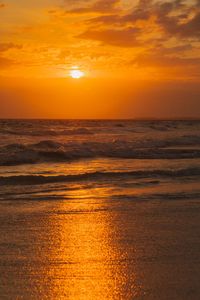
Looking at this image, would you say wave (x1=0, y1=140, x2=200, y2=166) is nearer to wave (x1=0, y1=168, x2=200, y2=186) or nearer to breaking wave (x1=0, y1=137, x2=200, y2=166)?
breaking wave (x1=0, y1=137, x2=200, y2=166)

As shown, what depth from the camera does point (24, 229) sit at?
19.5 ft

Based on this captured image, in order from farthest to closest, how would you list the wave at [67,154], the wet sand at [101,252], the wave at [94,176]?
the wave at [67,154]
the wave at [94,176]
the wet sand at [101,252]

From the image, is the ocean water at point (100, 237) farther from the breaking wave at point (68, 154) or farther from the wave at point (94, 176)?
the breaking wave at point (68, 154)

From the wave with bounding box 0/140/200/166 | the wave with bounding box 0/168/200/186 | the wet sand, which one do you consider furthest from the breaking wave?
the wet sand

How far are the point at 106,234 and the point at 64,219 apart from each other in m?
1.10

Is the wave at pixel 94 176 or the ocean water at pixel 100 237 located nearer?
the ocean water at pixel 100 237

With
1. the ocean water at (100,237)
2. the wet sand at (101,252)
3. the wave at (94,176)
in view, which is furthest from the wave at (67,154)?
the wet sand at (101,252)

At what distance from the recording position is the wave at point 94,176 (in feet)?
35.9

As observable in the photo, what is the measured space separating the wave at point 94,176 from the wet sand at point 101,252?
343cm

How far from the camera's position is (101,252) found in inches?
190

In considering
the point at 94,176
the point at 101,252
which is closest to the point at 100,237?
the point at 101,252

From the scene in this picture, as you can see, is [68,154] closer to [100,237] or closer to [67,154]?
[67,154]

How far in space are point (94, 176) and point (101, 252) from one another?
23.5 ft

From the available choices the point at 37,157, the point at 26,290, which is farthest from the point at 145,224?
the point at 37,157
